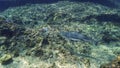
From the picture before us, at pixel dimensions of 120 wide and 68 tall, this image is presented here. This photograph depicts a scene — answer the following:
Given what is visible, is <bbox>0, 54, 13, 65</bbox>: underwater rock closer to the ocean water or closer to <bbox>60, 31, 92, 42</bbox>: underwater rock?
the ocean water

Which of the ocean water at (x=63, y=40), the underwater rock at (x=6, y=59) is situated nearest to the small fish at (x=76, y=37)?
the ocean water at (x=63, y=40)

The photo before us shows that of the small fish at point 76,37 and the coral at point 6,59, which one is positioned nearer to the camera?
the coral at point 6,59

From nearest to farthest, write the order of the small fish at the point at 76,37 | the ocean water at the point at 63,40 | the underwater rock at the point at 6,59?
1. the ocean water at the point at 63,40
2. the underwater rock at the point at 6,59
3. the small fish at the point at 76,37

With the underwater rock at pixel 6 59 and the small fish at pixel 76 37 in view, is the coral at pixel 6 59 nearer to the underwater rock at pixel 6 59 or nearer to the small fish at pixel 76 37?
the underwater rock at pixel 6 59

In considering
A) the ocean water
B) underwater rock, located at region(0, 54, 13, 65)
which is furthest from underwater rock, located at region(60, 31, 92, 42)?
underwater rock, located at region(0, 54, 13, 65)

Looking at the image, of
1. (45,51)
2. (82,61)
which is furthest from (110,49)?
(45,51)

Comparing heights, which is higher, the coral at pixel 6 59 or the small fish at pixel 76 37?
the small fish at pixel 76 37

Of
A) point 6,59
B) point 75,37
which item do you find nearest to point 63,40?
point 75,37

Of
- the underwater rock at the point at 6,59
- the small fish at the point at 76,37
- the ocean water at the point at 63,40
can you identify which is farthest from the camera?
the small fish at the point at 76,37
